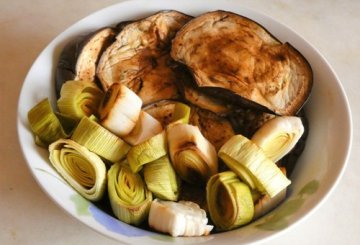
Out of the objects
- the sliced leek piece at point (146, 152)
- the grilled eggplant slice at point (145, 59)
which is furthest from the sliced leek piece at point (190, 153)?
the grilled eggplant slice at point (145, 59)

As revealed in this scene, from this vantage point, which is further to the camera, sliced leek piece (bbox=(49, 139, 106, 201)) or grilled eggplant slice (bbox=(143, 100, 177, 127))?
grilled eggplant slice (bbox=(143, 100, 177, 127))

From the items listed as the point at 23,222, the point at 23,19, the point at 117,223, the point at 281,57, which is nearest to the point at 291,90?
the point at 281,57

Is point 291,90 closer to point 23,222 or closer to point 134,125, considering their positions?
point 134,125

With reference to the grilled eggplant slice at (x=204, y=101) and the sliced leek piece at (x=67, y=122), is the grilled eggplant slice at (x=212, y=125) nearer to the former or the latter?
the grilled eggplant slice at (x=204, y=101)

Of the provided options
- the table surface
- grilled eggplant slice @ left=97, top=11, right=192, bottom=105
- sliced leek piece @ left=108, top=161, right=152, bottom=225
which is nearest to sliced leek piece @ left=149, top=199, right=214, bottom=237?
sliced leek piece @ left=108, top=161, right=152, bottom=225

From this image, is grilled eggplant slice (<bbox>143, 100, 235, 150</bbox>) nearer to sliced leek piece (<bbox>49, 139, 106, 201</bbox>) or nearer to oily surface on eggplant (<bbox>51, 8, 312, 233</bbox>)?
oily surface on eggplant (<bbox>51, 8, 312, 233</bbox>)

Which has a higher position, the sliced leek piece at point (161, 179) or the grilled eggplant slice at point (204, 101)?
the grilled eggplant slice at point (204, 101)

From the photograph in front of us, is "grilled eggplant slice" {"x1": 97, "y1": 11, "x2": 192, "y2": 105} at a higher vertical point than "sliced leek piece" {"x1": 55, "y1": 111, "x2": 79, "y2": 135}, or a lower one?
higher
